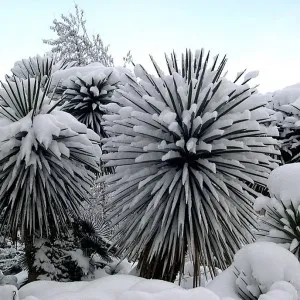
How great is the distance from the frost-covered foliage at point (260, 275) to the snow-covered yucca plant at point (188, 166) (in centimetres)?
93

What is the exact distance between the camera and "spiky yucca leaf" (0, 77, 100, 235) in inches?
161

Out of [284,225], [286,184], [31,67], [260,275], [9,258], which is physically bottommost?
[9,258]

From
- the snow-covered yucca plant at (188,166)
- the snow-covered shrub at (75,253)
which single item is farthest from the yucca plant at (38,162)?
the snow-covered yucca plant at (188,166)

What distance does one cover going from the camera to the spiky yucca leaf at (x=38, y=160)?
4102 millimetres

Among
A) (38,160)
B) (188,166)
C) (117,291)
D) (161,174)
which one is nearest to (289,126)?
(188,166)

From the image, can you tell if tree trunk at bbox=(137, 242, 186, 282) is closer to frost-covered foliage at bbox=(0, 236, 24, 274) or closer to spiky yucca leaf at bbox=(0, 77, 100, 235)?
spiky yucca leaf at bbox=(0, 77, 100, 235)

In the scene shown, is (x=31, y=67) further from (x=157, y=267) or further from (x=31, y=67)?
(x=157, y=267)

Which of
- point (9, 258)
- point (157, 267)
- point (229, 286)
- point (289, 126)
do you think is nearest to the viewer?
point (229, 286)

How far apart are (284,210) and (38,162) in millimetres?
2511

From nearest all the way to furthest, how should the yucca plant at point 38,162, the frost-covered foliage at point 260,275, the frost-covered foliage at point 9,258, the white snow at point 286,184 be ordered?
the frost-covered foliage at point 260,275 → the white snow at point 286,184 → the yucca plant at point 38,162 → the frost-covered foliage at point 9,258

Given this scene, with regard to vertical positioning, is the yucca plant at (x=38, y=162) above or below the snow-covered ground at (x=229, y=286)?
above

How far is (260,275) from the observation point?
2.39m

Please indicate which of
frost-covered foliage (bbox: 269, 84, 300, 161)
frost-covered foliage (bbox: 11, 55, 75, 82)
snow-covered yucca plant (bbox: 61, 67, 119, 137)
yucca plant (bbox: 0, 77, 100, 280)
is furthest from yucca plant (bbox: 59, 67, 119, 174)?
frost-covered foliage (bbox: 269, 84, 300, 161)

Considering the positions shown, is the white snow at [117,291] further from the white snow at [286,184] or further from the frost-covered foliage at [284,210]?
the white snow at [286,184]
